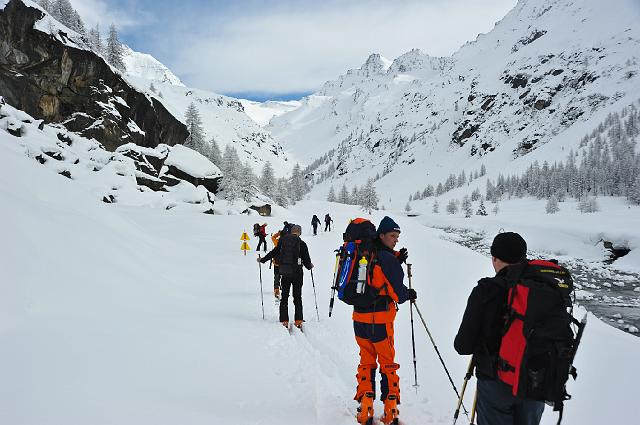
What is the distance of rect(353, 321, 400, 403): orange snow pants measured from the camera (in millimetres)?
4586

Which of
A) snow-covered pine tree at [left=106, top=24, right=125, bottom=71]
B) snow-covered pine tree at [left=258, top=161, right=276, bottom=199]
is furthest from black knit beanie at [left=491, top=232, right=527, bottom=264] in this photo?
snow-covered pine tree at [left=258, top=161, right=276, bottom=199]

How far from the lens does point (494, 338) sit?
9.86 feet

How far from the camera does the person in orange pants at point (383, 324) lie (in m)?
4.54

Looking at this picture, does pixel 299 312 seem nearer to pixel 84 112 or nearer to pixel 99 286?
pixel 99 286

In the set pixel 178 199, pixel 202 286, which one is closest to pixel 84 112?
pixel 178 199

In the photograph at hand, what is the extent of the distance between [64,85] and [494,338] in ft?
149

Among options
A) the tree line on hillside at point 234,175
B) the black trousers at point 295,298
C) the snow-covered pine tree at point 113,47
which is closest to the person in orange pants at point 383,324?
the black trousers at point 295,298

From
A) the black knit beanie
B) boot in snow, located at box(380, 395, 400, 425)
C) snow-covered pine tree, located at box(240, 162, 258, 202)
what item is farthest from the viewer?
snow-covered pine tree, located at box(240, 162, 258, 202)

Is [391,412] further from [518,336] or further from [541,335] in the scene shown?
[541,335]

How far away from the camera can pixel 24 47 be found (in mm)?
32688

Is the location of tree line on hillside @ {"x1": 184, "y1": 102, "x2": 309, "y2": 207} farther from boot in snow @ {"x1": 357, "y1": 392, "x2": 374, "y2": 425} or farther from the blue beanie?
boot in snow @ {"x1": 357, "y1": 392, "x2": 374, "y2": 425}

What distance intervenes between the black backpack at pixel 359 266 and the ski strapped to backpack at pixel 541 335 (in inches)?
75.9

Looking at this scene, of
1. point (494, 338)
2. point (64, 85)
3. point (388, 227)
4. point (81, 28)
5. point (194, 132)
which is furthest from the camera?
point (194, 132)

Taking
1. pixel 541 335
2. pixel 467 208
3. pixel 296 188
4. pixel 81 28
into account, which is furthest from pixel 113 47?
pixel 467 208
